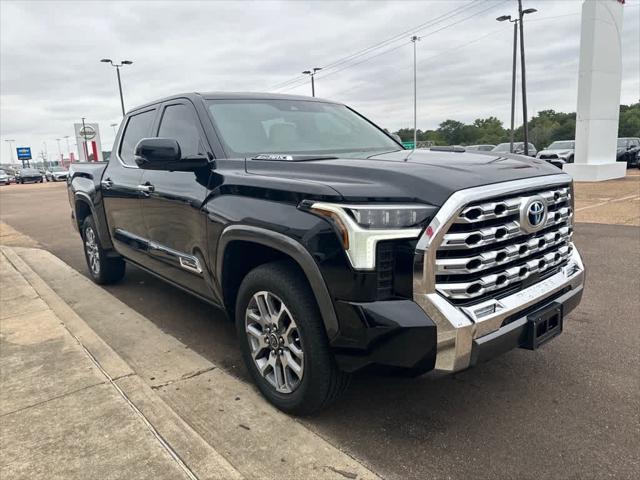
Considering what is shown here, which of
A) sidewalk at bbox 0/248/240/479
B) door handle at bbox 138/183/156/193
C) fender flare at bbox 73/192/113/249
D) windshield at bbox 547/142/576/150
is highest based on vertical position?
door handle at bbox 138/183/156/193

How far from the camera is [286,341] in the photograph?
2760mm

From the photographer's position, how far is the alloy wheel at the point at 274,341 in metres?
2.73

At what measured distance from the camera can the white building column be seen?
17031 mm

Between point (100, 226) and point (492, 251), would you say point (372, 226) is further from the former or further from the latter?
point (100, 226)

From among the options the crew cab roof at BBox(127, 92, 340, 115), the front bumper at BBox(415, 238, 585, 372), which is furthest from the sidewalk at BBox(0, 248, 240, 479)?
the crew cab roof at BBox(127, 92, 340, 115)

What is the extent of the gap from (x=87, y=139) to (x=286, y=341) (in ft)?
157

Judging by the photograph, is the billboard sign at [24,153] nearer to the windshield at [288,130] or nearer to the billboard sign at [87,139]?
the billboard sign at [87,139]

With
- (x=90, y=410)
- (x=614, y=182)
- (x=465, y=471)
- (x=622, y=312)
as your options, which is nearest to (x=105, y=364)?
(x=90, y=410)

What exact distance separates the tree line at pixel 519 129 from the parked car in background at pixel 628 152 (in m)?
42.7

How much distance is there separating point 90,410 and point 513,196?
2.51 m

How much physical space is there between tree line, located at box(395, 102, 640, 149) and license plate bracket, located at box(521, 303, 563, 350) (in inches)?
2823

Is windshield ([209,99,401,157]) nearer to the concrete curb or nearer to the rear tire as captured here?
the concrete curb

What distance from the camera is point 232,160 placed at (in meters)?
3.23

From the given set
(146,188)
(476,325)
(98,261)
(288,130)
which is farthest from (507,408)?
(98,261)
